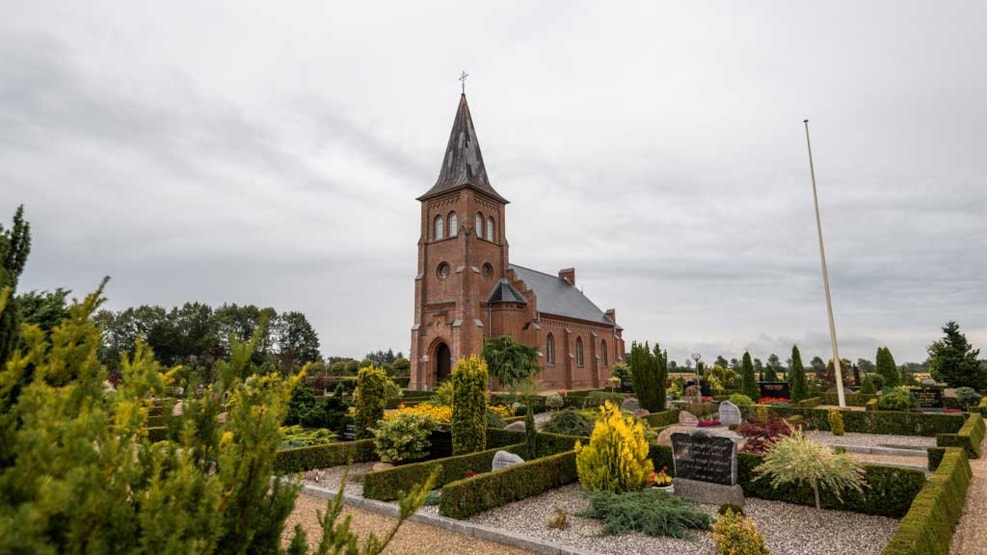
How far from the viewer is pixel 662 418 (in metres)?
17.9

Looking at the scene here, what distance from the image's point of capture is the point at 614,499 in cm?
829

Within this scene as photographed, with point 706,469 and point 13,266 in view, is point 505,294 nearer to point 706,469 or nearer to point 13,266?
point 706,469

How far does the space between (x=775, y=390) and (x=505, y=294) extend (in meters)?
16.5

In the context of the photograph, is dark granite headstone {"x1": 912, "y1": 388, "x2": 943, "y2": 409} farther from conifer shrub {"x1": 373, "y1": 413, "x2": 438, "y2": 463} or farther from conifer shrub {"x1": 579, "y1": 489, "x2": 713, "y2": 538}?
conifer shrub {"x1": 373, "y1": 413, "x2": 438, "y2": 463}

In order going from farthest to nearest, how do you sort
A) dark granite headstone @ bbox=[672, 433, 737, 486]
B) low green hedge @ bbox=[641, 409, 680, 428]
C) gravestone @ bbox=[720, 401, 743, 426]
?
gravestone @ bbox=[720, 401, 743, 426] → low green hedge @ bbox=[641, 409, 680, 428] → dark granite headstone @ bbox=[672, 433, 737, 486]

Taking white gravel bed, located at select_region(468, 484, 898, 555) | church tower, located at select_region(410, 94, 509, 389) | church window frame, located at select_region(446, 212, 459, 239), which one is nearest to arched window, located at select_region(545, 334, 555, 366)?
church tower, located at select_region(410, 94, 509, 389)

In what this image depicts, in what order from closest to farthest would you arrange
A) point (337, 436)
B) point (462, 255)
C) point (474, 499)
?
point (474, 499) < point (337, 436) < point (462, 255)

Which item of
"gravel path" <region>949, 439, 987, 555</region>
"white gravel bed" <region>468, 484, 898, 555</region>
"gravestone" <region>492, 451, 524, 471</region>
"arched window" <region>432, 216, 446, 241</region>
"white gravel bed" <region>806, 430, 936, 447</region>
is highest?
"arched window" <region>432, 216, 446, 241</region>

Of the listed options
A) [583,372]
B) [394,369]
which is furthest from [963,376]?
[394,369]

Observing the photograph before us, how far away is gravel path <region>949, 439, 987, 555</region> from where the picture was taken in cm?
635

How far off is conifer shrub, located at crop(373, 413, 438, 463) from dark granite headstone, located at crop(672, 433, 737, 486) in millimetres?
5785

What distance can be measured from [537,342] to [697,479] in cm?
2382

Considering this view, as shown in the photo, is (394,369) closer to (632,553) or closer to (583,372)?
(583,372)

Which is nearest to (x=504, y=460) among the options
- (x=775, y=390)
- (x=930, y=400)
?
(x=930, y=400)
